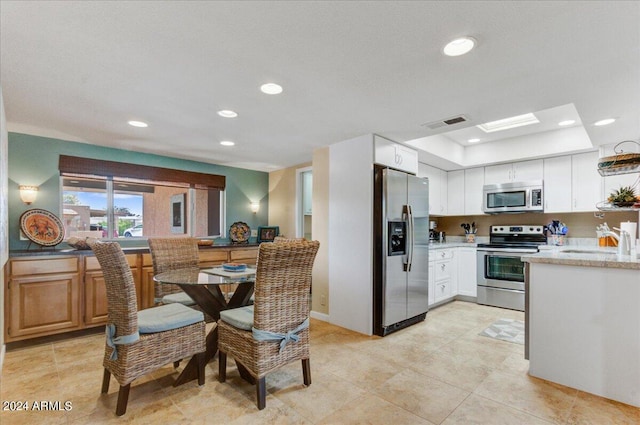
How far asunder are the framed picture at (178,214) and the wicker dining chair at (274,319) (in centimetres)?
299

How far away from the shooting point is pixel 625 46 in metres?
1.75

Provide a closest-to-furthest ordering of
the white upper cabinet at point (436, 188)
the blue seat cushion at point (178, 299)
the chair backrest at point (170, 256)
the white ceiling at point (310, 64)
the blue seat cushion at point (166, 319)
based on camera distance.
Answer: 1. the white ceiling at point (310, 64)
2. the blue seat cushion at point (166, 319)
3. the blue seat cushion at point (178, 299)
4. the chair backrest at point (170, 256)
5. the white upper cabinet at point (436, 188)

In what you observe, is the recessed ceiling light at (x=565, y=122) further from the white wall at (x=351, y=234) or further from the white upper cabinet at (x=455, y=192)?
the white wall at (x=351, y=234)

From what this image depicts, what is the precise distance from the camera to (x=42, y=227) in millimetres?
3445

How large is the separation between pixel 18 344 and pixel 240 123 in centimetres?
312

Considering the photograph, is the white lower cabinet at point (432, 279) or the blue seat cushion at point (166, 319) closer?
the blue seat cushion at point (166, 319)

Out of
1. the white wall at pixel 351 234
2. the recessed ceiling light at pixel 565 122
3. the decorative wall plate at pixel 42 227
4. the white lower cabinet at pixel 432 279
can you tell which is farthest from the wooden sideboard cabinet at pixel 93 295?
the recessed ceiling light at pixel 565 122

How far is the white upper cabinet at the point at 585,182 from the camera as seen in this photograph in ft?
13.3

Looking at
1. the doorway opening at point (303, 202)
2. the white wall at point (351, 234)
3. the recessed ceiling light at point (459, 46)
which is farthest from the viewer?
the doorway opening at point (303, 202)

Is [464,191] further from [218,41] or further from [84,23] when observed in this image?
[84,23]

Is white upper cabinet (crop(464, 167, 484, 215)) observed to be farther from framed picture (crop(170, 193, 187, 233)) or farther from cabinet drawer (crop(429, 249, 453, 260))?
framed picture (crop(170, 193, 187, 233))

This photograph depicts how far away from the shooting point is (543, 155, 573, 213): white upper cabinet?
4.29 meters

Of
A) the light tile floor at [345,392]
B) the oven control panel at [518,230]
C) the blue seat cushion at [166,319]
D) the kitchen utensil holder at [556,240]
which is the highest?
the oven control panel at [518,230]

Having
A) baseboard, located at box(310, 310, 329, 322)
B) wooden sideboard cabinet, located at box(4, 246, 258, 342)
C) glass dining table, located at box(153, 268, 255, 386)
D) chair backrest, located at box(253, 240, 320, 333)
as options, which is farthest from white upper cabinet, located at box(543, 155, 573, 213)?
wooden sideboard cabinet, located at box(4, 246, 258, 342)
